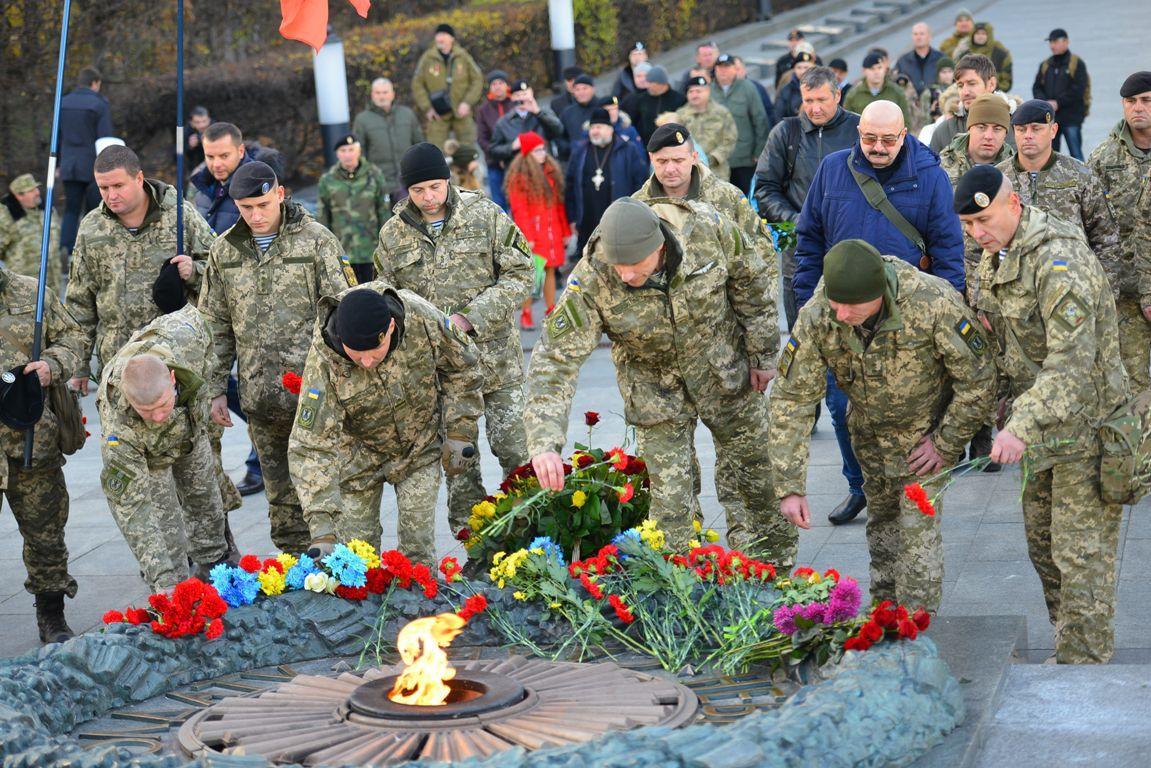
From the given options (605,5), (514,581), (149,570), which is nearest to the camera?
(514,581)

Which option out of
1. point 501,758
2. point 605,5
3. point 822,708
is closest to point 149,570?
point 501,758

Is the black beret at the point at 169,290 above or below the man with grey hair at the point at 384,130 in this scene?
below

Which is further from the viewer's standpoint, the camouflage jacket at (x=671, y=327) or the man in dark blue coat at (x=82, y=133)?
the man in dark blue coat at (x=82, y=133)

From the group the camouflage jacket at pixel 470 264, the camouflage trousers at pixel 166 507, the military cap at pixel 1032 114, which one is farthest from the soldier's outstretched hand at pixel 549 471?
the military cap at pixel 1032 114

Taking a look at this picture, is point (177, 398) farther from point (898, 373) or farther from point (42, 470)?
point (898, 373)

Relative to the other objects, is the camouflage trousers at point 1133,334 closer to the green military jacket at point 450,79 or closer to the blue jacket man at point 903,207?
the blue jacket man at point 903,207

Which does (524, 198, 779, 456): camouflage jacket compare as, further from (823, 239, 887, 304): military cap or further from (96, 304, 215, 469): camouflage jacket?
(96, 304, 215, 469): camouflage jacket

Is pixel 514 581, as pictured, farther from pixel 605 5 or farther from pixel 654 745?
pixel 605 5

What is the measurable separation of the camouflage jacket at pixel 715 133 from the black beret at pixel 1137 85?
20.6ft

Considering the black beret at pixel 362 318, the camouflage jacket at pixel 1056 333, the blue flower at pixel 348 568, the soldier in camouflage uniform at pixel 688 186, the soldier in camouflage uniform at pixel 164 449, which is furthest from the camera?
the soldier in camouflage uniform at pixel 688 186

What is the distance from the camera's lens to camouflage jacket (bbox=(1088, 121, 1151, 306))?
8.18 meters

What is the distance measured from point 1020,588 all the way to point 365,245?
7.23 metres

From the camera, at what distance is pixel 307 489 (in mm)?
6734

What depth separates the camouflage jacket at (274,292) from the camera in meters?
8.04
